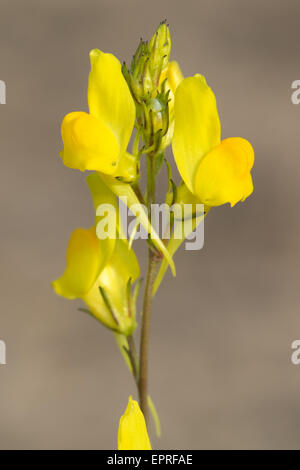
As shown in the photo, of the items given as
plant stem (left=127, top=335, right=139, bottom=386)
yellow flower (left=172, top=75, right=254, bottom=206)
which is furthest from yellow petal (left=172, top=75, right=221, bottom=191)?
plant stem (left=127, top=335, right=139, bottom=386)

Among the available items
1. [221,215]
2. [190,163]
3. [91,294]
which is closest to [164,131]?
[190,163]

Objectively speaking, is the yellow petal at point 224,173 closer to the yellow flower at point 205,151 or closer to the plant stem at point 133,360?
the yellow flower at point 205,151

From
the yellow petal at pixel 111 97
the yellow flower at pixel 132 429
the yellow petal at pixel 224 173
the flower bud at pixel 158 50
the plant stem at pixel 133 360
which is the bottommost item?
the yellow flower at pixel 132 429

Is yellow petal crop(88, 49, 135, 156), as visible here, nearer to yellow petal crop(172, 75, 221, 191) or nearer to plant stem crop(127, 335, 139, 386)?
yellow petal crop(172, 75, 221, 191)

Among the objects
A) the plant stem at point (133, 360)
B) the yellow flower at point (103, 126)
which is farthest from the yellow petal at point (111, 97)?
the plant stem at point (133, 360)

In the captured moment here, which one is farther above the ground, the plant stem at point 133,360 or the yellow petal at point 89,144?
the yellow petal at point 89,144

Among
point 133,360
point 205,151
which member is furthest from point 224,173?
point 133,360
